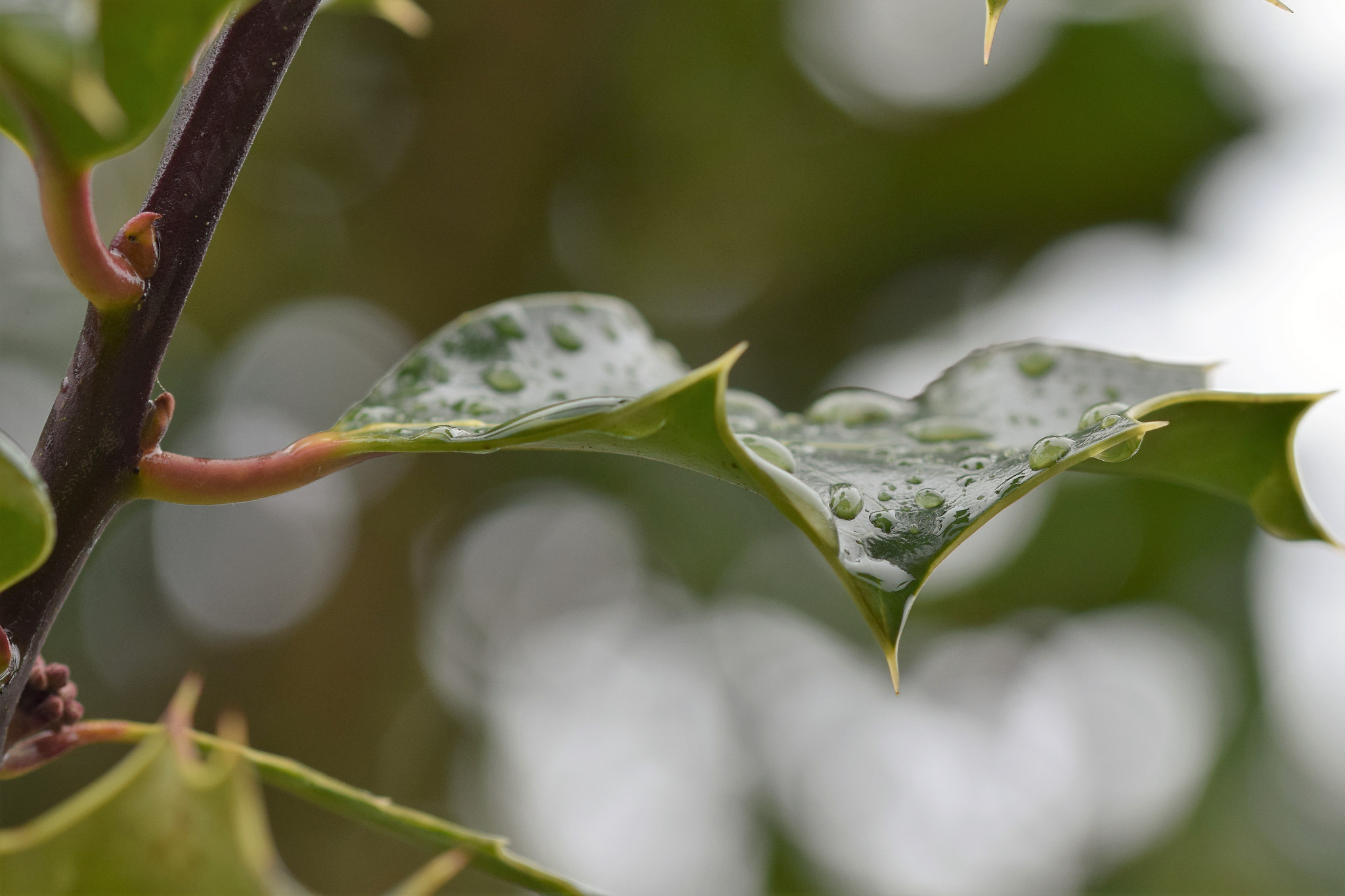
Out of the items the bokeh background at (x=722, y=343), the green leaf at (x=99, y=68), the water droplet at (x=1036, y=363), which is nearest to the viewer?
the green leaf at (x=99, y=68)

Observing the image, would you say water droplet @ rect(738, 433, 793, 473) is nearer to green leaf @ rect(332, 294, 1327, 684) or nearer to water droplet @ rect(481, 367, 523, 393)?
green leaf @ rect(332, 294, 1327, 684)

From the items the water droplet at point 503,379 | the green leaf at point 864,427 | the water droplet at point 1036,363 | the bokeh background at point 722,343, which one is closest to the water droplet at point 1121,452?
the green leaf at point 864,427

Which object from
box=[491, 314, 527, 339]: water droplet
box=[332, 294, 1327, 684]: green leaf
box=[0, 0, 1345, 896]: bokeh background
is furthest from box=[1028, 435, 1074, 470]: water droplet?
box=[0, 0, 1345, 896]: bokeh background

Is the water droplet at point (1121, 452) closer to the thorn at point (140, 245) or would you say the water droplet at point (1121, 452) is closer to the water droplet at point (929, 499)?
the water droplet at point (929, 499)

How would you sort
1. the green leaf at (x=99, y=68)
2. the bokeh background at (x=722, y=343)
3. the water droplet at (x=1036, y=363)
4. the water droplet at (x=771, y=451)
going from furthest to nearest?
the bokeh background at (x=722, y=343) < the water droplet at (x=1036, y=363) < the water droplet at (x=771, y=451) < the green leaf at (x=99, y=68)

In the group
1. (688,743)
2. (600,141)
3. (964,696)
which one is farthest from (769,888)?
(600,141)

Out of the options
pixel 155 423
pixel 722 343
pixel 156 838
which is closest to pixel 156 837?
pixel 156 838
